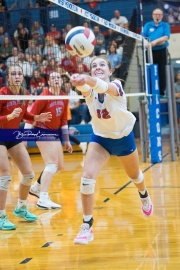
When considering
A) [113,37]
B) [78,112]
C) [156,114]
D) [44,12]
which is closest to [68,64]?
[44,12]

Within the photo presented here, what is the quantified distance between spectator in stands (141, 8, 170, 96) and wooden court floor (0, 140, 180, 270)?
3938mm

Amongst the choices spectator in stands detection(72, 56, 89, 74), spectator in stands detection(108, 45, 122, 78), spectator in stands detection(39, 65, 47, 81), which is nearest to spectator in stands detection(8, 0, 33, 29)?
spectator in stands detection(72, 56, 89, 74)

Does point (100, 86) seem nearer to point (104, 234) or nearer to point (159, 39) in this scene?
point (104, 234)

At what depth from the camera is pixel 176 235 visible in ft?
21.2

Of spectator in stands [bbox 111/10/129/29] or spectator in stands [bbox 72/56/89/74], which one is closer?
spectator in stands [bbox 72/56/89/74]

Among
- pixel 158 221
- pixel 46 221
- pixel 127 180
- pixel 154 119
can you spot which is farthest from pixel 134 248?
pixel 154 119

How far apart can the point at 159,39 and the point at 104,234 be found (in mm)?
7541

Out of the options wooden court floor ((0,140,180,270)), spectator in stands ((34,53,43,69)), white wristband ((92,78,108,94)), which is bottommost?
wooden court floor ((0,140,180,270))

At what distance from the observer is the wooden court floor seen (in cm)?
558

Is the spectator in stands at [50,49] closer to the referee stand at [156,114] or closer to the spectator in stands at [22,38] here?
the spectator in stands at [22,38]

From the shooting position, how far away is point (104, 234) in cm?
671

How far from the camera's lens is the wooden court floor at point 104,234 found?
220 inches

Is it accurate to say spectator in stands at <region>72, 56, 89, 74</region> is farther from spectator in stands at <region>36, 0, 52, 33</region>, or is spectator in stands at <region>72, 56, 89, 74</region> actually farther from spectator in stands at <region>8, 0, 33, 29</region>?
spectator in stands at <region>8, 0, 33, 29</region>

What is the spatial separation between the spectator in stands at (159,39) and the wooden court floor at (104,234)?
12.9 ft
